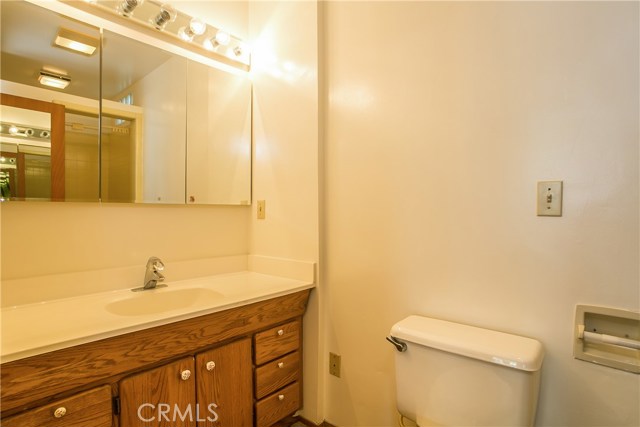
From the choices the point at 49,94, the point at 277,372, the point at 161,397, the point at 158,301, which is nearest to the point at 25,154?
the point at 49,94

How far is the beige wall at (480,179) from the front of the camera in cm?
91

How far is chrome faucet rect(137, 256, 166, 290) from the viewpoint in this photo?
141 cm

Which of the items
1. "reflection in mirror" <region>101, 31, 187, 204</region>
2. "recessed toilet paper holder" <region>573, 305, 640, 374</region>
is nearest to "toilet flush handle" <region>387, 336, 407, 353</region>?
"recessed toilet paper holder" <region>573, 305, 640, 374</region>

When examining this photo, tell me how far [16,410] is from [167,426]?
1.40 ft

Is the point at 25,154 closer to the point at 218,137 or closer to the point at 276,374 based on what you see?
the point at 218,137

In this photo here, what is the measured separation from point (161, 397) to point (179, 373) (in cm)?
8

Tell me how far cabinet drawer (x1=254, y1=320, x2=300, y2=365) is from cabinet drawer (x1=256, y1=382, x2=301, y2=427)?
0.58ft

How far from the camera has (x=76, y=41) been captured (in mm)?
1284

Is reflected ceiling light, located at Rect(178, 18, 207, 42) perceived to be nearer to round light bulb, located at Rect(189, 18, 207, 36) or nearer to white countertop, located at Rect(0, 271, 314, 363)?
round light bulb, located at Rect(189, 18, 207, 36)

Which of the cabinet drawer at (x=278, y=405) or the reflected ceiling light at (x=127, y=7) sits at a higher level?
the reflected ceiling light at (x=127, y=7)

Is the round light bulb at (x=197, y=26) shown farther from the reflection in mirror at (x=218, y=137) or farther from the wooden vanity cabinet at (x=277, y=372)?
the wooden vanity cabinet at (x=277, y=372)

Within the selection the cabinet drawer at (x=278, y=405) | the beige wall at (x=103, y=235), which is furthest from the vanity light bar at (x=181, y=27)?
the cabinet drawer at (x=278, y=405)

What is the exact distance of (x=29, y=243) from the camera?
3.89 ft

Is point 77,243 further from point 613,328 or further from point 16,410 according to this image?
point 613,328
